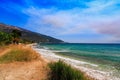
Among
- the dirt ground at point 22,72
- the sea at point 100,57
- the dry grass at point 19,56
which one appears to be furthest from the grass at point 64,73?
the sea at point 100,57

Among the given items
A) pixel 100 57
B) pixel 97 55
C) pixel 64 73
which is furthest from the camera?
pixel 97 55

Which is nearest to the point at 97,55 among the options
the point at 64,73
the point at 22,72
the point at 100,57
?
the point at 100,57

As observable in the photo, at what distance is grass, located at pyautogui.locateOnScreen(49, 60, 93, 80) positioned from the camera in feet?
30.9

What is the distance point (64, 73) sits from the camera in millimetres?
9836

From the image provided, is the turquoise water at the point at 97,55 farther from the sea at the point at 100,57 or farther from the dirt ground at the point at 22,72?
the dirt ground at the point at 22,72

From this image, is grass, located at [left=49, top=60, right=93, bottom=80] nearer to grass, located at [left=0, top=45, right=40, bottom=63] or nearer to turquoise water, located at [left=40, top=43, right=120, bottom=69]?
grass, located at [left=0, top=45, right=40, bottom=63]

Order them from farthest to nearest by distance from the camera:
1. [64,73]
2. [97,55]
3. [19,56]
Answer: [97,55], [19,56], [64,73]

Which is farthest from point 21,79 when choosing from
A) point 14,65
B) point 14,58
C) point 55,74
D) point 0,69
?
point 14,58

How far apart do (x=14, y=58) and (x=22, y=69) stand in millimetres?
3393

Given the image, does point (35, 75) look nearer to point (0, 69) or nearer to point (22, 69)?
point (22, 69)

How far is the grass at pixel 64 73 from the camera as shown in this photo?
941 cm

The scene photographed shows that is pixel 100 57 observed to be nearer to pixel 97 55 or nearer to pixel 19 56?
pixel 97 55

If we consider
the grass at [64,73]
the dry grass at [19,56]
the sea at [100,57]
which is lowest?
the sea at [100,57]

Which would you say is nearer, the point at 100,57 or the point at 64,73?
the point at 64,73
